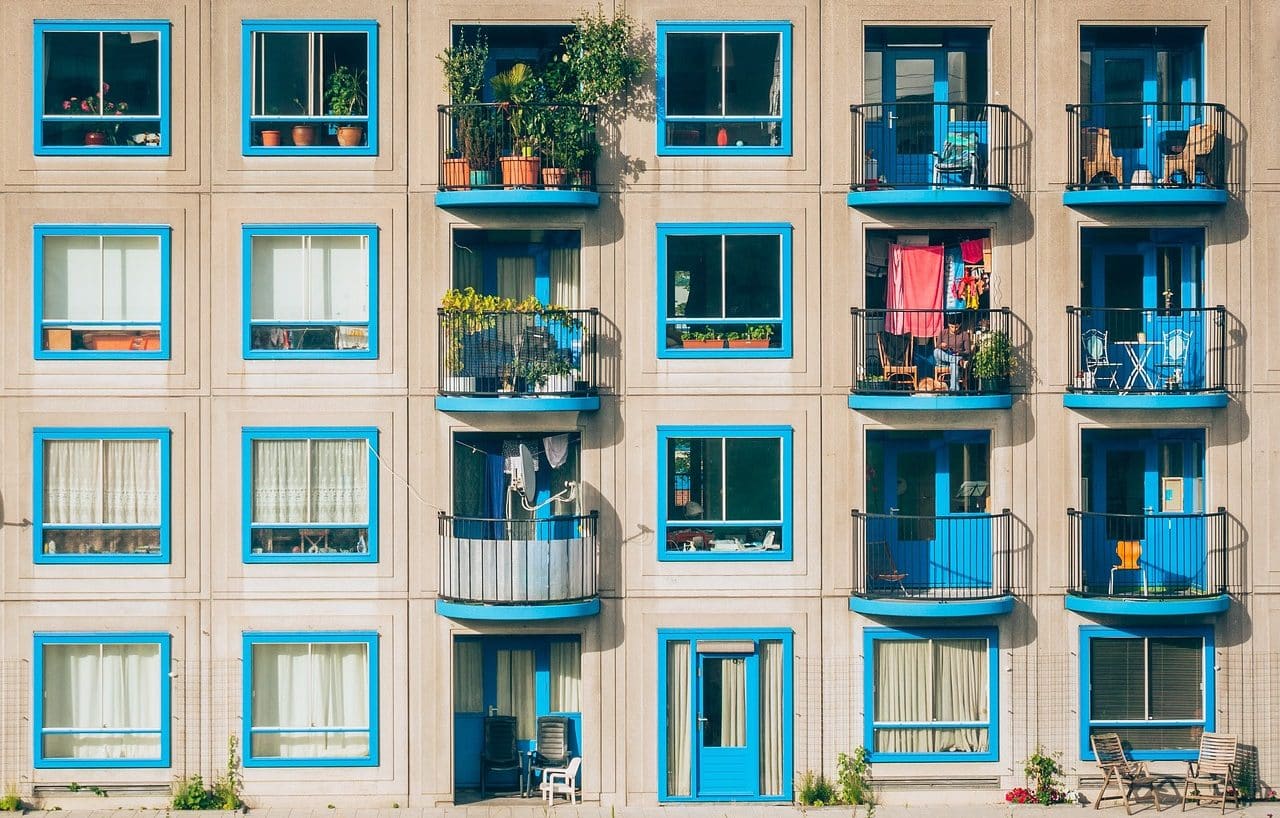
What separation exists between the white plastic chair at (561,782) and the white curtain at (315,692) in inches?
109

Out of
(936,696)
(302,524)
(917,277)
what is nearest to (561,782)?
(302,524)

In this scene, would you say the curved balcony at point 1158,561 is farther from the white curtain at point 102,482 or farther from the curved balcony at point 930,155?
the white curtain at point 102,482

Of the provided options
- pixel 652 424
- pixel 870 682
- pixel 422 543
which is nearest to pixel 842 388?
pixel 652 424

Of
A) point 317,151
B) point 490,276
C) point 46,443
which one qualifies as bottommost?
point 46,443

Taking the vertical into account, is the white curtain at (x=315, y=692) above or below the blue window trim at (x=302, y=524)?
below

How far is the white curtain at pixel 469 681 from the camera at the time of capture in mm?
24281

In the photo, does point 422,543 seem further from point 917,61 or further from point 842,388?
point 917,61

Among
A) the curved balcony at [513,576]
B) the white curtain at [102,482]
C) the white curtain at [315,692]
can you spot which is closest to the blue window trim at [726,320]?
the curved balcony at [513,576]

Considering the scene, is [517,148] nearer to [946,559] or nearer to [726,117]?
[726,117]

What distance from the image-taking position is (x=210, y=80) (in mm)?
23828

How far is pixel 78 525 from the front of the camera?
23.7 metres

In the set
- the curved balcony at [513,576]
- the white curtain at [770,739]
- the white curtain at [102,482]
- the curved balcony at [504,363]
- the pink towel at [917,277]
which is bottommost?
the white curtain at [770,739]

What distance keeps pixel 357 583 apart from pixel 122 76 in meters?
8.40

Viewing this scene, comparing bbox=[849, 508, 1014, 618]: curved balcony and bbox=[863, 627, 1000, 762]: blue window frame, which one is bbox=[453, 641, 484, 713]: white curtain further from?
bbox=[863, 627, 1000, 762]: blue window frame
